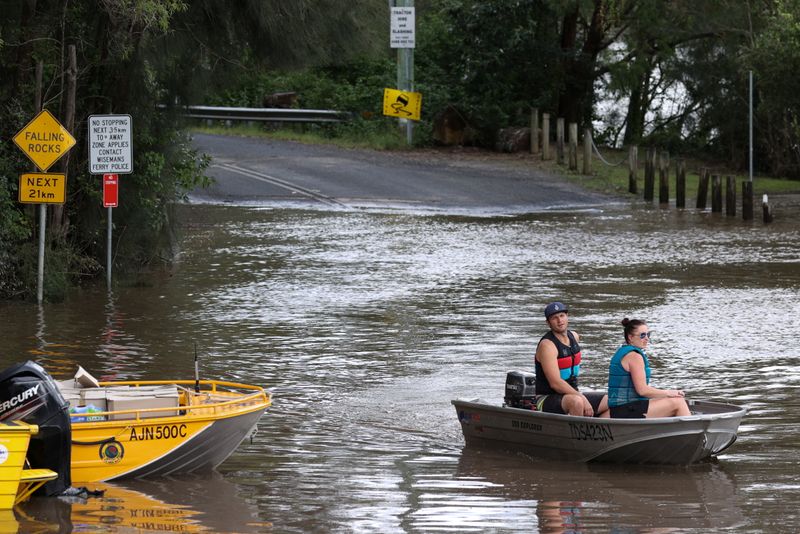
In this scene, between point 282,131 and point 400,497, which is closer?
point 400,497

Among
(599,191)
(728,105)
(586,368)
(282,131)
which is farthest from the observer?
(282,131)

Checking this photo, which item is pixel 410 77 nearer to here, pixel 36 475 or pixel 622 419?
pixel 622 419

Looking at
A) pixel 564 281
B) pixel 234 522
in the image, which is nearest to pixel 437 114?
pixel 564 281

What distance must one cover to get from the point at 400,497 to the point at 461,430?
2482 millimetres

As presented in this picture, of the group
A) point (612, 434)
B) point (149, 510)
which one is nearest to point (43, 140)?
point (149, 510)

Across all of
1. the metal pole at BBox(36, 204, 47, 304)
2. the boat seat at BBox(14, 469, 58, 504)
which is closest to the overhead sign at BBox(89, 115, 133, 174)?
the metal pole at BBox(36, 204, 47, 304)

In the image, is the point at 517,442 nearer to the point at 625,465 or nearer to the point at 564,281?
the point at 625,465

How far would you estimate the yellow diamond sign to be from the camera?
18766 mm

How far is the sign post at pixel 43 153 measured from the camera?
1878 centimetres

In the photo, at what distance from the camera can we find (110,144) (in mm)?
20109

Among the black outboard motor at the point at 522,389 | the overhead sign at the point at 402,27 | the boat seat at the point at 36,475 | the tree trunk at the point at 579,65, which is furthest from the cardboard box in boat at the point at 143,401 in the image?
the tree trunk at the point at 579,65

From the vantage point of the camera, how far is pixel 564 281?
21938mm

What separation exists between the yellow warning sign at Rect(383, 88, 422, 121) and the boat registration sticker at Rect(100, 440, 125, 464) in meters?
30.8

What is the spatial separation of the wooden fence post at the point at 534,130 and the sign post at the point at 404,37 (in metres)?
3.70
